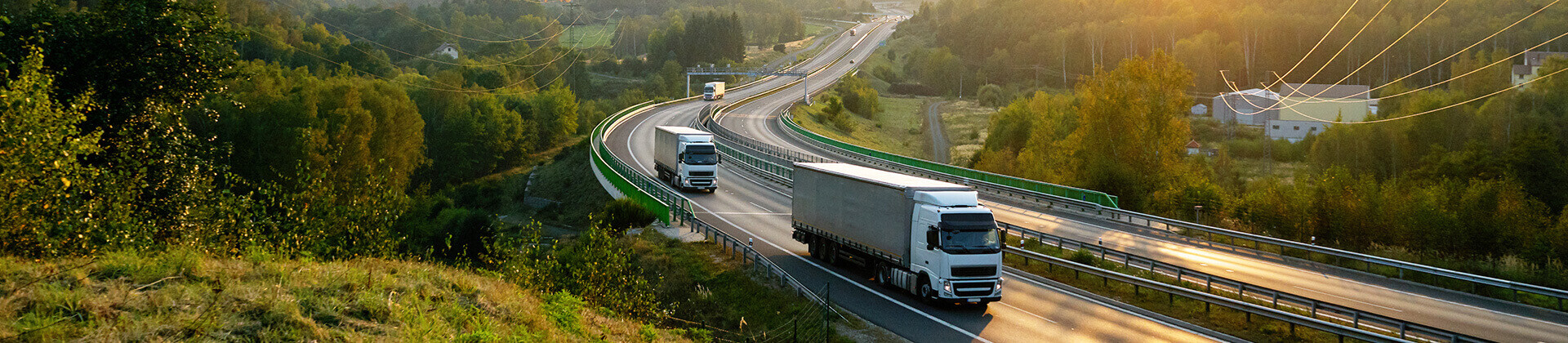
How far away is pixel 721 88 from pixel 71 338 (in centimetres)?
10490

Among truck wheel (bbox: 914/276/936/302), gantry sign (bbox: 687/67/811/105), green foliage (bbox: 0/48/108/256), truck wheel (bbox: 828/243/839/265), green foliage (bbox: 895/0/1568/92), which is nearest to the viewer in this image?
green foliage (bbox: 0/48/108/256)

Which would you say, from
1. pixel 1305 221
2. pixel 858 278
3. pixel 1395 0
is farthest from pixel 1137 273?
pixel 1395 0

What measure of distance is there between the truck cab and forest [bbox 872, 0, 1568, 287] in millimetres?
16578

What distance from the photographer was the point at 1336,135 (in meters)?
69.8

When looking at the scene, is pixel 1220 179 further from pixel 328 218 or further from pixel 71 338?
pixel 71 338

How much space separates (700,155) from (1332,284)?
96.3 ft

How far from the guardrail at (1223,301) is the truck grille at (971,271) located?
206 inches

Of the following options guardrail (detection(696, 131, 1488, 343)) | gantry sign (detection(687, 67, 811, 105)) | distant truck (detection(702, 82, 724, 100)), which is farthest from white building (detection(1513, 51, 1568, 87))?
distant truck (detection(702, 82, 724, 100))

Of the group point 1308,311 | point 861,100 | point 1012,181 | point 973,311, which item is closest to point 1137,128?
point 1012,181

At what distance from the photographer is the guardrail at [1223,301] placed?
61.9ft

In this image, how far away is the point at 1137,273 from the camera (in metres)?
27.5

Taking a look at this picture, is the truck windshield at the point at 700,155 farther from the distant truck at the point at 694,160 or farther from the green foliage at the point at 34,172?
the green foliage at the point at 34,172

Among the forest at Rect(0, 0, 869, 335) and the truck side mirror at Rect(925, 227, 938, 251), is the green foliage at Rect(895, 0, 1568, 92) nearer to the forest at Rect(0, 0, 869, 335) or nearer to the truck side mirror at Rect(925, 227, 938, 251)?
the truck side mirror at Rect(925, 227, 938, 251)

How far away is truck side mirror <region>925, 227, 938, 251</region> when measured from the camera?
870 inches
